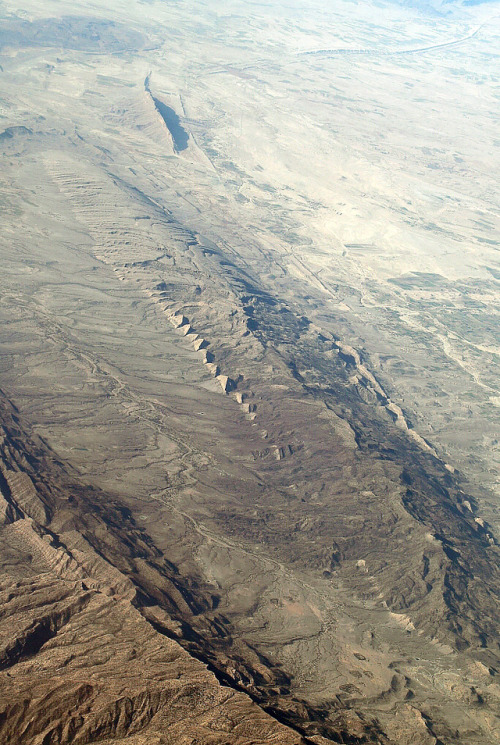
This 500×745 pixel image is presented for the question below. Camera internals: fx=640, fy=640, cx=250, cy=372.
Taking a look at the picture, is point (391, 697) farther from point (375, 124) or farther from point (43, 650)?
point (375, 124)

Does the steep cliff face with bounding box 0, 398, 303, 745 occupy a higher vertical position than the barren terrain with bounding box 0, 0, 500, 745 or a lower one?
higher

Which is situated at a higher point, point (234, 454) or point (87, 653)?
point (87, 653)

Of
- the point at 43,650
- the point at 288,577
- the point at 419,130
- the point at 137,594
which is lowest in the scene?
the point at 419,130

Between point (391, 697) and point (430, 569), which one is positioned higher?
point (391, 697)

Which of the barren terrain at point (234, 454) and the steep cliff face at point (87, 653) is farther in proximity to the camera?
the barren terrain at point (234, 454)

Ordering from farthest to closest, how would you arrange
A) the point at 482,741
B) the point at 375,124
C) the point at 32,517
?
the point at 375,124
the point at 32,517
the point at 482,741

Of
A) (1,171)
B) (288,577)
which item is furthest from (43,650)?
(1,171)

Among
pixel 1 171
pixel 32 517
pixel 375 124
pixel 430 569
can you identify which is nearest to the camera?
pixel 32 517

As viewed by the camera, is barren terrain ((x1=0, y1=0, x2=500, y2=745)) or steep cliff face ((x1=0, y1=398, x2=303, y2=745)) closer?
steep cliff face ((x1=0, y1=398, x2=303, y2=745))

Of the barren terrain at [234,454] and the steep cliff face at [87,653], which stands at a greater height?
the steep cliff face at [87,653]

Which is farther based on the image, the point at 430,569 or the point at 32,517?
the point at 430,569

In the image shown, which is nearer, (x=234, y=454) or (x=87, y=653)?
(x=87, y=653)
